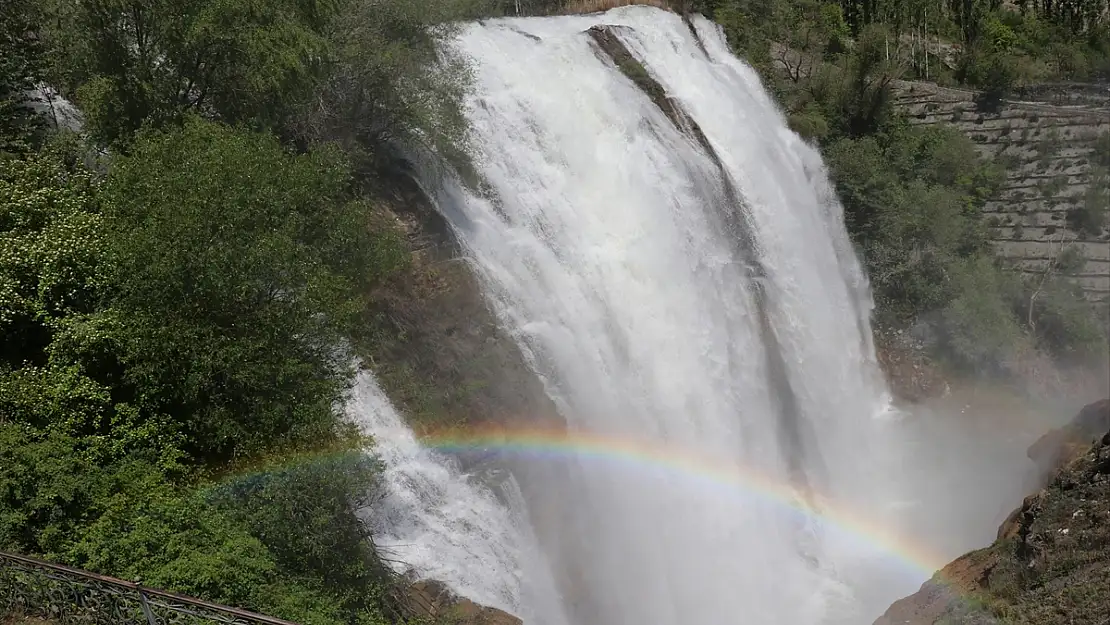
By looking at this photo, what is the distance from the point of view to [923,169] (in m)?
31.4

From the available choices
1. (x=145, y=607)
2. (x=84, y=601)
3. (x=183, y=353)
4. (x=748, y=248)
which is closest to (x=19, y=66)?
(x=183, y=353)

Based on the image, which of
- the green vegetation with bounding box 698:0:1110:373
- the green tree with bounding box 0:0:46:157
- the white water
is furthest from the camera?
the green vegetation with bounding box 698:0:1110:373

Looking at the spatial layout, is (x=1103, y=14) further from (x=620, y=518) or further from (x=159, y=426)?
(x=159, y=426)

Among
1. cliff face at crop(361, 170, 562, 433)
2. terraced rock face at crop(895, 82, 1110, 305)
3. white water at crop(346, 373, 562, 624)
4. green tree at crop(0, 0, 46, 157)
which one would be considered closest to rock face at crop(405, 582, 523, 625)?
white water at crop(346, 373, 562, 624)

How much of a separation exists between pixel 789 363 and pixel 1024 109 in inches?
765

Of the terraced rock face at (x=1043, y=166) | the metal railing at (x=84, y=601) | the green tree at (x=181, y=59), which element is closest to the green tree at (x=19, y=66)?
the green tree at (x=181, y=59)

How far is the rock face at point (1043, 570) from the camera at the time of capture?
10.7 m

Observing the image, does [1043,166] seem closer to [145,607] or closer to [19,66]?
[19,66]

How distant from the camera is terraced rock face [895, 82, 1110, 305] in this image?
100 feet

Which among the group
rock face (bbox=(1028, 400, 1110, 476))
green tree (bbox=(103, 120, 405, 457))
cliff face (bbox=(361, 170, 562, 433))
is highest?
green tree (bbox=(103, 120, 405, 457))

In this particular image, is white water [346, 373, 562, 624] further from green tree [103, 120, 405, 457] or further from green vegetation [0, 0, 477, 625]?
green tree [103, 120, 405, 457]

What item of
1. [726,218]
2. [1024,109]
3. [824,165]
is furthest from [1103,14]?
[726,218]

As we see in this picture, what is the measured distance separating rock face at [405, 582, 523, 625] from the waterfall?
2.42 metres

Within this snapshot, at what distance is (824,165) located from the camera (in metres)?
28.8
